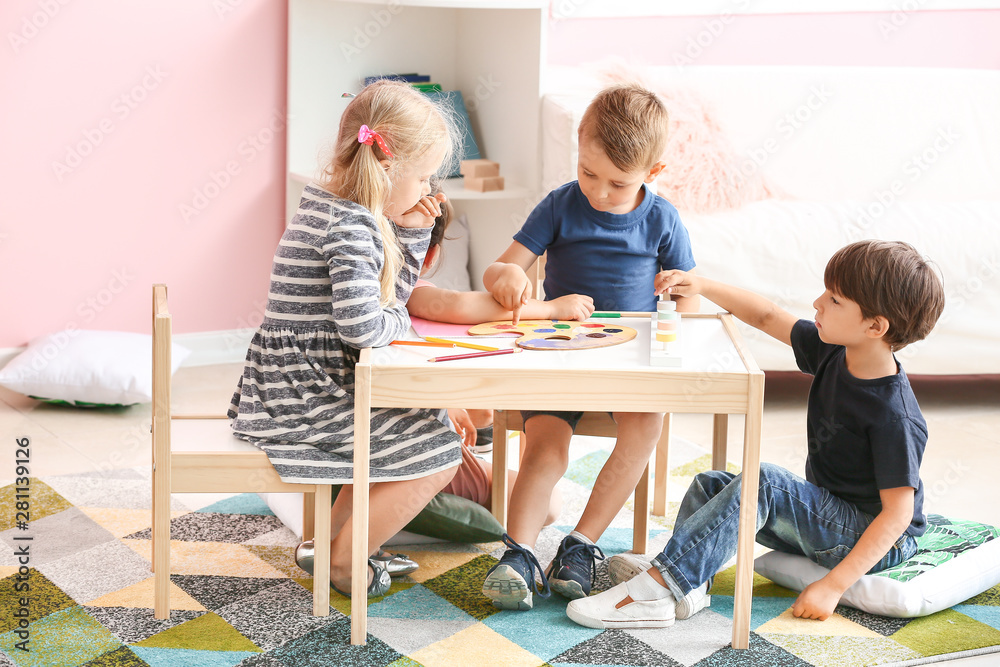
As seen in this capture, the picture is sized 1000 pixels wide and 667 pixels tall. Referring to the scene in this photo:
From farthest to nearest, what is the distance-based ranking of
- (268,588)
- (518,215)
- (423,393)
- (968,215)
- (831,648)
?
(518,215), (968,215), (268,588), (831,648), (423,393)

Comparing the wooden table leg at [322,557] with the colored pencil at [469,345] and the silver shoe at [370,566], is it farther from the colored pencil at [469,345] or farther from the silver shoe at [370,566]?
the colored pencil at [469,345]

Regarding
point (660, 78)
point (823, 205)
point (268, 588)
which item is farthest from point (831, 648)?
point (660, 78)

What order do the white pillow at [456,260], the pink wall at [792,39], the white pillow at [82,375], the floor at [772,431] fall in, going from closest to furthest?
1. the floor at [772,431]
2. the white pillow at [82,375]
3. the white pillow at [456,260]
4. the pink wall at [792,39]

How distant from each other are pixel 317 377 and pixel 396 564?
13.3 inches

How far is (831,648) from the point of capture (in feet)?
4.31

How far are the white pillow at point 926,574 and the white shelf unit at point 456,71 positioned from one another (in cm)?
128

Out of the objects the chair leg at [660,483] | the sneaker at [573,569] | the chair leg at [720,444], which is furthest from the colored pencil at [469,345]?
the chair leg at [660,483]

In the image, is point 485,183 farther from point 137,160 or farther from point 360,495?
point 360,495

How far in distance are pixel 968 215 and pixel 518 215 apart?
1.09 meters

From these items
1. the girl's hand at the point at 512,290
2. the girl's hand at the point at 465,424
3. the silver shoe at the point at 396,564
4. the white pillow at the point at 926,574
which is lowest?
the silver shoe at the point at 396,564

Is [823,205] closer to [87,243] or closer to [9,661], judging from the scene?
[87,243]

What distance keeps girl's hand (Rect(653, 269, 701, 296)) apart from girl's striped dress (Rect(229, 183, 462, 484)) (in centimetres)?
43

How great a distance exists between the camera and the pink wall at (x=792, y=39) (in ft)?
10.1

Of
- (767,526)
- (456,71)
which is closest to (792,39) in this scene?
(456,71)
